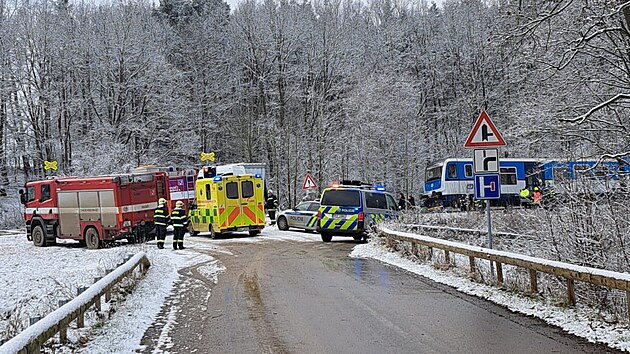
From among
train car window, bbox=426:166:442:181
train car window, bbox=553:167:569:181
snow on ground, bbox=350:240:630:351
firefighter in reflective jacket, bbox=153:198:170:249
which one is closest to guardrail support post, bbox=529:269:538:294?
snow on ground, bbox=350:240:630:351

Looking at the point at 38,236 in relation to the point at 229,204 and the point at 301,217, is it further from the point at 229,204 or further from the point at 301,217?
the point at 301,217

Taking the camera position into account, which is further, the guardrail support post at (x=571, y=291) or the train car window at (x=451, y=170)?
the train car window at (x=451, y=170)

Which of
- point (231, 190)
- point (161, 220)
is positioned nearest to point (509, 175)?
point (231, 190)

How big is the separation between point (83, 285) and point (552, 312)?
23.0 ft

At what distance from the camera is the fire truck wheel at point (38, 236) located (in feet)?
85.8

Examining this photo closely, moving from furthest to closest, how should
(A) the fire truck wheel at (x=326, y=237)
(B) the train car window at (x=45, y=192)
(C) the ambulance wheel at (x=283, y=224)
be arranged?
(C) the ambulance wheel at (x=283, y=224) → (B) the train car window at (x=45, y=192) → (A) the fire truck wheel at (x=326, y=237)

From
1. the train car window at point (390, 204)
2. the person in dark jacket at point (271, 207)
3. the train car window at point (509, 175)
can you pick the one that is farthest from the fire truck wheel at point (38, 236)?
the train car window at point (509, 175)

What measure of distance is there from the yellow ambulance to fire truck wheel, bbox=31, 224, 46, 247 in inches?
239

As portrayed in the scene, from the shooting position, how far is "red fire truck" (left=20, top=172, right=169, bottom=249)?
78.7 ft

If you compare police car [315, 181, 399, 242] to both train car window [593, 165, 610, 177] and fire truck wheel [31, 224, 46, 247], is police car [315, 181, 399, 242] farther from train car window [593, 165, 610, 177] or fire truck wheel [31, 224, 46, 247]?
fire truck wheel [31, 224, 46, 247]

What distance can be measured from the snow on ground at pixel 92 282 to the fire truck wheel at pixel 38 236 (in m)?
0.34

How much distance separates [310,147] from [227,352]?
45.1m

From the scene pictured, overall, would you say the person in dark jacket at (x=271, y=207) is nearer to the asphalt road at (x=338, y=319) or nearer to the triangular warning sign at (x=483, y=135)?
the asphalt road at (x=338, y=319)

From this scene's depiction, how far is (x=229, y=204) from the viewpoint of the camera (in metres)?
25.9
